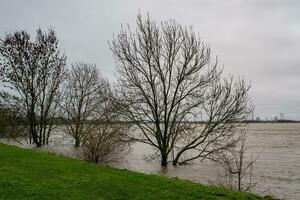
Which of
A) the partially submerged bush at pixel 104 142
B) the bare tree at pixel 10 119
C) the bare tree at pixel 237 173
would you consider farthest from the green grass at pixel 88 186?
the bare tree at pixel 10 119

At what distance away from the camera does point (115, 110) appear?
24.2 m

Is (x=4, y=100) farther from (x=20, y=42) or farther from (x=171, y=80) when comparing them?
(x=171, y=80)

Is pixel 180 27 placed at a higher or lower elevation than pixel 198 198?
higher

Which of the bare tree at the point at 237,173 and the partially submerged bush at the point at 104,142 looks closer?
the bare tree at the point at 237,173

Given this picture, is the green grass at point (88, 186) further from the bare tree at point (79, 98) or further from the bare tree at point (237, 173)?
the bare tree at point (79, 98)

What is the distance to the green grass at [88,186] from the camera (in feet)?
32.5

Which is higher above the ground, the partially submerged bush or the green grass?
the partially submerged bush

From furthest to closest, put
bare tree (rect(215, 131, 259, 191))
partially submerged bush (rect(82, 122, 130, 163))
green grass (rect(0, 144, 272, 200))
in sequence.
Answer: partially submerged bush (rect(82, 122, 130, 163))
bare tree (rect(215, 131, 259, 191))
green grass (rect(0, 144, 272, 200))

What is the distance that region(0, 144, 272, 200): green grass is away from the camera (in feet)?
32.5

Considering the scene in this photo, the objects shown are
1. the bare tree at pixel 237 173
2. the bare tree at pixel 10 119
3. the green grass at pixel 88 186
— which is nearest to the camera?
the green grass at pixel 88 186

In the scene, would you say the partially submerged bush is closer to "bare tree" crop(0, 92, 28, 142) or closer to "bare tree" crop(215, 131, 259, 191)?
"bare tree" crop(215, 131, 259, 191)

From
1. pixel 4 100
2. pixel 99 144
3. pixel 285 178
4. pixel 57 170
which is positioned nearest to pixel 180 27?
pixel 99 144

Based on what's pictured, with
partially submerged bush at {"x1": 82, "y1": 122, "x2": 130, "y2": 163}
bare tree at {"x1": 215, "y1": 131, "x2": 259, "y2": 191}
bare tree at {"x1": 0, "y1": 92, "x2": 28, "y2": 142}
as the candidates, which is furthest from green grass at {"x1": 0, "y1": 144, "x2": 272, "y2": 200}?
bare tree at {"x1": 0, "y1": 92, "x2": 28, "y2": 142}

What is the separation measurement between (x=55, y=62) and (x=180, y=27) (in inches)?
616
